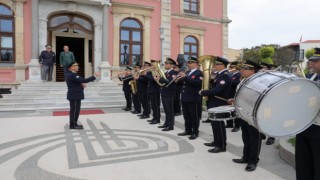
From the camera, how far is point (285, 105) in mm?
2984

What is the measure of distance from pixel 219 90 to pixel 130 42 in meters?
10.6

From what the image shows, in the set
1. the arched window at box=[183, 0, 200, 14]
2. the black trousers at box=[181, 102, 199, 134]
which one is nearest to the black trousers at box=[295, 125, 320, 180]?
the black trousers at box=[181, 102, 199, 134]

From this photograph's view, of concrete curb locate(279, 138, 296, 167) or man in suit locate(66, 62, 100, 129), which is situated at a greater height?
man in suit locate(66, 62, 100, 129)

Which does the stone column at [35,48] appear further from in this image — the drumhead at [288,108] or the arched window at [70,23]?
the drumhead at [288,108]

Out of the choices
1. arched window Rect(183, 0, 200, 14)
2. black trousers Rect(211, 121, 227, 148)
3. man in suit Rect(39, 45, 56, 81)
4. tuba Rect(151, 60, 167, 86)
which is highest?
arched window Rect(183, 0, 200, 14)

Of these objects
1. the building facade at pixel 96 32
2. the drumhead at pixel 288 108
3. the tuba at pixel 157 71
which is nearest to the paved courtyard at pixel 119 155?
the drumhead at pixel 288 108

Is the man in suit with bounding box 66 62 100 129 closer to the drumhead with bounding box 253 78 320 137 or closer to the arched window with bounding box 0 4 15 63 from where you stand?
the drumhead with bounding box 253 78 320 137

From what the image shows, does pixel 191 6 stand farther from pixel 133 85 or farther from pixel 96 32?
pixel 133 85

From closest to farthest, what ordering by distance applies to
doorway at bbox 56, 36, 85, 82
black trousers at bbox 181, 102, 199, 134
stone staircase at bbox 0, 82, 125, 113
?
1. black trousers at bbox 181, 102, 199, 134
2. stone staircase at bbox 0, 82, 125, 113
3. doorway at bbox 56, 36, 85, 82

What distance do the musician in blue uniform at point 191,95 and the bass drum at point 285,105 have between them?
267 centimetres

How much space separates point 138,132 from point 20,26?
902 centimetres

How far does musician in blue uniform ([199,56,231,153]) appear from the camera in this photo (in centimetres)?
498

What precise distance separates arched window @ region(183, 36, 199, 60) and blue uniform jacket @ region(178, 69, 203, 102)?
463 inches

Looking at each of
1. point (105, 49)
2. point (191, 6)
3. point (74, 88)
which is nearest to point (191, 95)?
point (74, 88)
